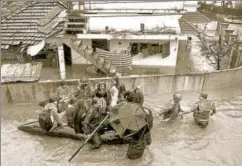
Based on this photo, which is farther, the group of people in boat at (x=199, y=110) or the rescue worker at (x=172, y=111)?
the rescue worker at (x=172, y=111)

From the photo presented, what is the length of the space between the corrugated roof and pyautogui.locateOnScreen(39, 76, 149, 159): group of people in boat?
6.45ft

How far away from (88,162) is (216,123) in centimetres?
446

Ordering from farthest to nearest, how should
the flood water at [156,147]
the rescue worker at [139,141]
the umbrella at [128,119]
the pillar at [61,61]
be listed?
the pillar at [61,61] < the flood water at [156,147] < the rescue worker at [139,141] < the umbrella at [128,119]

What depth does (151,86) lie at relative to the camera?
11992 mm

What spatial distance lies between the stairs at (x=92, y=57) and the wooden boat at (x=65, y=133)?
473 cm

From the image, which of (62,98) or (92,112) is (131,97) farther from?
(62,98)

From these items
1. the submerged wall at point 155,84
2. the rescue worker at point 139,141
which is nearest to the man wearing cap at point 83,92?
the submerged wall at point 155,84

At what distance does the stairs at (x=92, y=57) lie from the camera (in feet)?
44.8

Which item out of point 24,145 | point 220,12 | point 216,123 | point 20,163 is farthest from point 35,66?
point 220,12

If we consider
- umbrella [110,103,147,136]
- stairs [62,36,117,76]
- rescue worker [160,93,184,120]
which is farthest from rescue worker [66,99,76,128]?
stairs [62,36,117,76]

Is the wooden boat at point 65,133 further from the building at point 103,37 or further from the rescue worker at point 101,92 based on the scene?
the building at point 103,37

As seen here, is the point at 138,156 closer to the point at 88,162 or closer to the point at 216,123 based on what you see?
the point at 88,162

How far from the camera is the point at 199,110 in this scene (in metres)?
9.66

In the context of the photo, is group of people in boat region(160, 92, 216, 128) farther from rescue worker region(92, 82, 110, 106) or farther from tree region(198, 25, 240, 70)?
tree region(198, 25, 240, 70)
